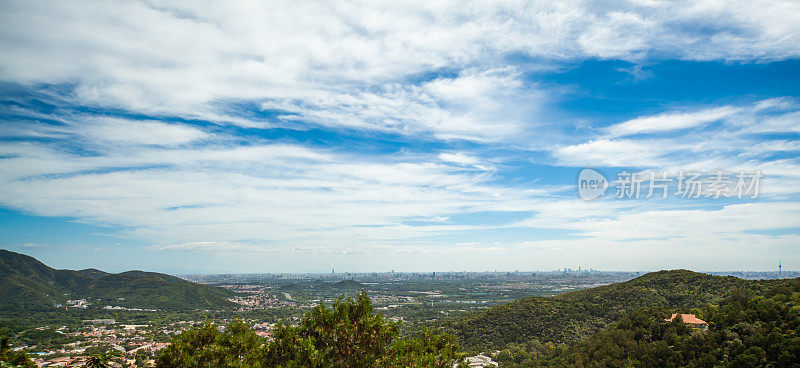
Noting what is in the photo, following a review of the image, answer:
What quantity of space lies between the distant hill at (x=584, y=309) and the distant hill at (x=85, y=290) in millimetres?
121163

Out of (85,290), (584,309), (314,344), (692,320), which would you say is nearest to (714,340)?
(692,320)

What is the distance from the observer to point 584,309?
223 feet

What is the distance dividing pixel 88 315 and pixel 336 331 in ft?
490

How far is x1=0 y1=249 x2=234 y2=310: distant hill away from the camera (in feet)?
448

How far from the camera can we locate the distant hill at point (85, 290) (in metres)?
137

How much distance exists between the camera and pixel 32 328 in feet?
295

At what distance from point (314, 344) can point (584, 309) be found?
7030 cm

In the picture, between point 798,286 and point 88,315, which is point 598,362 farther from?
point 88,315

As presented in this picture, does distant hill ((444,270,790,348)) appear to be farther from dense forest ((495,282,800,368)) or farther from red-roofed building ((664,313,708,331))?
red-roofed building ((664,313,708,331))

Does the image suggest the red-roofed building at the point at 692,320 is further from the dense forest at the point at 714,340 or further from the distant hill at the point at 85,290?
the distant hill at the point at 85,290

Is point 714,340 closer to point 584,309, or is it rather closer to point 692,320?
point 692,320

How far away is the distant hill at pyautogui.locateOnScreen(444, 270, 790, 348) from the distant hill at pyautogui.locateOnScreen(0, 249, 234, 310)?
121163 millimetres

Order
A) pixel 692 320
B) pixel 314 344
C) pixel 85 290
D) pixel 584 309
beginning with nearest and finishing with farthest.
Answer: pixel 314 344 → pixel 692 320 → pixel 584 309 → pixel 85 290

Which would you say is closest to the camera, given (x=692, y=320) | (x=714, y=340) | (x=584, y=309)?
(x=714, y=340)
